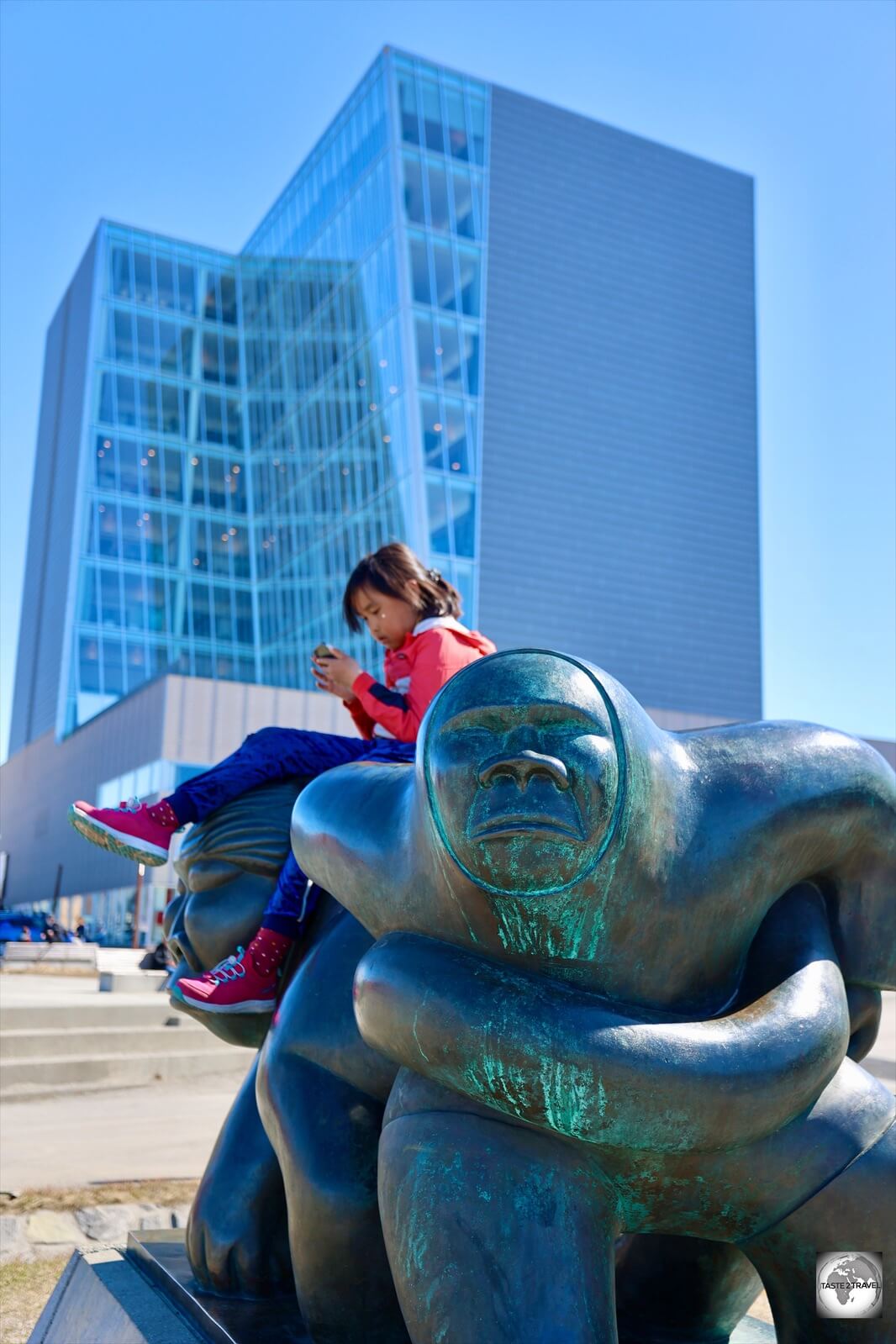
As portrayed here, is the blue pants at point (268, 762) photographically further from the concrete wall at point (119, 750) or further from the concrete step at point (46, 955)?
the concrete wall at point (119, 750)

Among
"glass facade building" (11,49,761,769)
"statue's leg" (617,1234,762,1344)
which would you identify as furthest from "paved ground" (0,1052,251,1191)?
"glass facade building" (11,49,761,769)

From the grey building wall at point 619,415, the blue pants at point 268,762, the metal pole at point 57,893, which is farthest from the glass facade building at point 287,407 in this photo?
the blue pants at point 268,762

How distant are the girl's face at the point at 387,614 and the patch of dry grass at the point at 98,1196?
120 inches

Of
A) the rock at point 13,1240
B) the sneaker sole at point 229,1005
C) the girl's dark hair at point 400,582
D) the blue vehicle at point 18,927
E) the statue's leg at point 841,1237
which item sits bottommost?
the blue vehicle at point 18,927

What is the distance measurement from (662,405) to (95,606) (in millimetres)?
20475

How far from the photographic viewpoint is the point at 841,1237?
126cm

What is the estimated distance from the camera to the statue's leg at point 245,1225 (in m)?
1.83

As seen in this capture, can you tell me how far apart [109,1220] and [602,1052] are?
3589mm

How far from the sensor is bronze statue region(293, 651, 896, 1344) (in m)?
1.13

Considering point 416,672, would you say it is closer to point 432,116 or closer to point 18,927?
point 18,927

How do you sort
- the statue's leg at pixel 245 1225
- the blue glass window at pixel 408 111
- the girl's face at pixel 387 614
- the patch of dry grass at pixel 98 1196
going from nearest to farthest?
the statue's leg at pixel 245 1225 < the girl's face at pixel 387 614 < the patch of dry grass at pixel 98 1196 < the blue glass window at pixel 408 111

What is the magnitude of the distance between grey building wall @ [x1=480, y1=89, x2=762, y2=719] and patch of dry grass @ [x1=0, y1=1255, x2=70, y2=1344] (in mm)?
30582

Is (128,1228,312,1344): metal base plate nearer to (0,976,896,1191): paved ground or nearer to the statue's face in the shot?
the statue's face

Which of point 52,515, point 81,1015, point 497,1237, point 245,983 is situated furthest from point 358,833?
point 52,515
